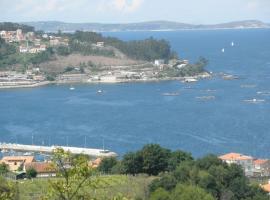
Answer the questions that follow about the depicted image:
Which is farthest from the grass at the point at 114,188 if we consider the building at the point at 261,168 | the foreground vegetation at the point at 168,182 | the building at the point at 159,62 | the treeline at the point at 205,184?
the building at the point at 159,62

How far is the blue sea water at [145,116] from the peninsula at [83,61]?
6.76 feet

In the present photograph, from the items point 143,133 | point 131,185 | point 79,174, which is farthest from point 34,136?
point 79,174

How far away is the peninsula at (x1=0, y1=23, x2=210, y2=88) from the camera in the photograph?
39656 mm

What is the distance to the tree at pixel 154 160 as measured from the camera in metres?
13.0

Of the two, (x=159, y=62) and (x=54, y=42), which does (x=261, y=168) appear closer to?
(x=159, y=62)

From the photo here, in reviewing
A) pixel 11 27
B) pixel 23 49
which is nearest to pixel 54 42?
Result: pixel 23 49

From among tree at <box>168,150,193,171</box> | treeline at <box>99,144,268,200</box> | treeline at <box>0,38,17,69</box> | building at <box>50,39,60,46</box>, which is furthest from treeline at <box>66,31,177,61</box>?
treeline at <box>99,144,268,200</box>

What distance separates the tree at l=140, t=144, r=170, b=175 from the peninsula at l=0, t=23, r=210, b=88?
2567 centimetres

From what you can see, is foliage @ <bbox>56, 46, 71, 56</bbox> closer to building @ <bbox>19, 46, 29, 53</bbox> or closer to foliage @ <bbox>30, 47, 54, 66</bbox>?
foliage @ <bbox>30, 47, 54, 66</bbox>

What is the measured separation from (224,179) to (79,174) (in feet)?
25.4

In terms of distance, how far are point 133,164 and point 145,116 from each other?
42.9 feet

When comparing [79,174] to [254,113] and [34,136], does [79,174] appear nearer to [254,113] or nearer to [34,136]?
[34,136]

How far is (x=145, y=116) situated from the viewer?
26031 millimetres

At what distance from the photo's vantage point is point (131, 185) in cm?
1101
